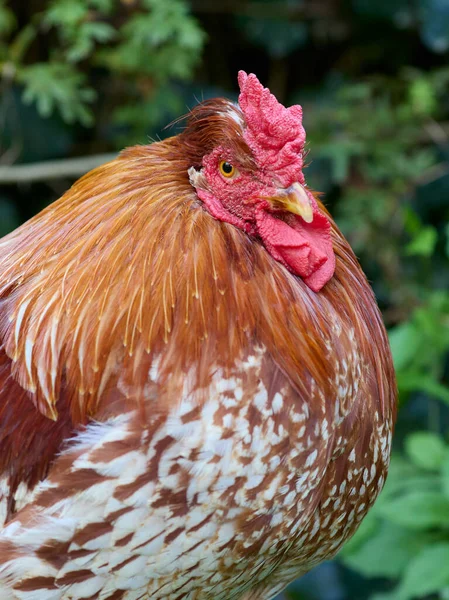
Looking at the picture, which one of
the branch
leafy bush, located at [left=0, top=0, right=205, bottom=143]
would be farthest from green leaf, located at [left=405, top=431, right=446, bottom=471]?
the branch

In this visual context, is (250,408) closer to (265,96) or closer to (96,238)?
(96,238)

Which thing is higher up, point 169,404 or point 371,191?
point 371,191

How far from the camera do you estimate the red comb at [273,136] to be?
6.35 ft

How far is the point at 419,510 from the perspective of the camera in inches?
126

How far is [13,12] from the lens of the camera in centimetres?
455

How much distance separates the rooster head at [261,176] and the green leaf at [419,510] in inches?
57.2

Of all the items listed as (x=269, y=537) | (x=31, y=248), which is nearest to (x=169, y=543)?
(x=269, y=537)

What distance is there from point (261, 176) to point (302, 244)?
0.19 metres

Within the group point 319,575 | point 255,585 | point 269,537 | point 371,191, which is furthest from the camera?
point 371,191

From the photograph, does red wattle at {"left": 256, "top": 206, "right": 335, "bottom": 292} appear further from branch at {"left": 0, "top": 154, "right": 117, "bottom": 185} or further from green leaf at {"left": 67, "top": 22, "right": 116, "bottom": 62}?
branch at {"left": 0, "top": 154, "right": 117, "bottom": 185}

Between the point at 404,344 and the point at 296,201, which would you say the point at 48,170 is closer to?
the point at 404,344

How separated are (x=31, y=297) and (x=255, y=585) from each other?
41.3 inches

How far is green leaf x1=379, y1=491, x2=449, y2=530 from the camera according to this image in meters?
3.17

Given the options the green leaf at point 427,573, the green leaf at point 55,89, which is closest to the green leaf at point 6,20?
the green leaf at point 55,89
